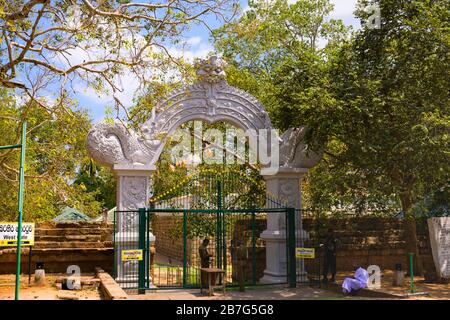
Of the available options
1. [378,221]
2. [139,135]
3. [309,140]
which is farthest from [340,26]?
[139,135]

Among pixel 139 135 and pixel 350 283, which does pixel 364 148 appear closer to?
pixel 350 283

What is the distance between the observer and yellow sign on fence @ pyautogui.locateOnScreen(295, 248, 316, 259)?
1278 centimetres

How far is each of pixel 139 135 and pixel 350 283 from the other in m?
6.36

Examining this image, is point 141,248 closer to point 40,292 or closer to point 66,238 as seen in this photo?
point 40,292

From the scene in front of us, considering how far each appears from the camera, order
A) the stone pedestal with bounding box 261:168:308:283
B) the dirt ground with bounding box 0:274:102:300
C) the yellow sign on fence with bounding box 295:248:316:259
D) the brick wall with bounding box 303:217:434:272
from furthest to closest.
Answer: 1. the brick wall with bounding box 303:217:434:272
2. the stone pedestal with bounding box 261:168:308:283
3. the yellow sign on fence with bounding box 295:248:316:259
4. the dirt ground with bounding box 0:274:102:300

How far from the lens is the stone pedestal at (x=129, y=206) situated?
42.6ft

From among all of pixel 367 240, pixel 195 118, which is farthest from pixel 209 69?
pixel 367 240

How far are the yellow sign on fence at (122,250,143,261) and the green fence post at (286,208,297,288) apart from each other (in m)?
4.02

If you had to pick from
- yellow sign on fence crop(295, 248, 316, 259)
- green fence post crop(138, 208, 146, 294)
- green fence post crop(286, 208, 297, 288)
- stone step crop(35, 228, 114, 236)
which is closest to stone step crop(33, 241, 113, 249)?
stone step crop(35, 228, 114, 236)

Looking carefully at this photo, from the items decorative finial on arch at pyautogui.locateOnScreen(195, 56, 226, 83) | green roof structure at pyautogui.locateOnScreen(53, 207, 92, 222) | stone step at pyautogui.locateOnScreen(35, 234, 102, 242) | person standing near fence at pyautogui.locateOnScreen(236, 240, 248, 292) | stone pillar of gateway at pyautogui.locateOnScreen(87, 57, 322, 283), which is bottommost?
person standing near fence at pyautogui.locateOnScreen(236, 240, 248, 292)

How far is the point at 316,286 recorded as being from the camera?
13.8 m

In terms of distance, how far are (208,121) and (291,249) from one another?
4051 mm

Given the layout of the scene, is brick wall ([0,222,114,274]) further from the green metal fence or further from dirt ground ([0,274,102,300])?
the green metal fence

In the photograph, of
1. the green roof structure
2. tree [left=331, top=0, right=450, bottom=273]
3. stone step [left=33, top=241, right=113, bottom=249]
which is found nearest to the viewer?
tree [left=331, top=0, right=450, bottom=273]
